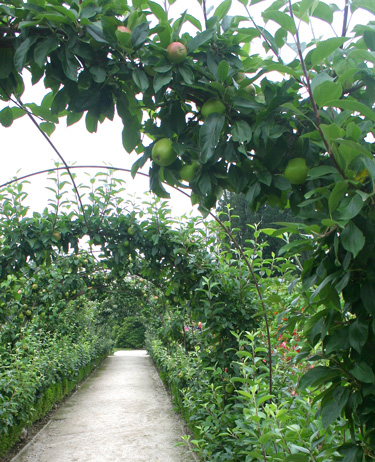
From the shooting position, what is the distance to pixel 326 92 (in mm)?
935

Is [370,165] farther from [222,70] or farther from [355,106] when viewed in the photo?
[222,70]

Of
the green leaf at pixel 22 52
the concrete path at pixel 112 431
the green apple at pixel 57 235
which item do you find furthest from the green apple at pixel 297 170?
the green apple at pixel 57 235

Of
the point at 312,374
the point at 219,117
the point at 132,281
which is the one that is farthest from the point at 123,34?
the point at 132,281

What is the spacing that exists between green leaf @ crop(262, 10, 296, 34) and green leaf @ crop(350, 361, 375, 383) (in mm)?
856

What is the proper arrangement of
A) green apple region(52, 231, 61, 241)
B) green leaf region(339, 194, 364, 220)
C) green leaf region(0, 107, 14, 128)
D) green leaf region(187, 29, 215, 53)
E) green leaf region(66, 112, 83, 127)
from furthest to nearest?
1. green apple region(52, 231, 61, 241)
2. green leaf region(0, 107, 14, 128)
3. green leaf region(66, 112, 83, 127)
4. green leaf region(187, 29, 215, 53)
5. green leaf region(339, 194, 364, 220)

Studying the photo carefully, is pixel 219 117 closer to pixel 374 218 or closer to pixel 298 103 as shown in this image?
pixel 298 103

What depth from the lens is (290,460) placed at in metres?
1.13

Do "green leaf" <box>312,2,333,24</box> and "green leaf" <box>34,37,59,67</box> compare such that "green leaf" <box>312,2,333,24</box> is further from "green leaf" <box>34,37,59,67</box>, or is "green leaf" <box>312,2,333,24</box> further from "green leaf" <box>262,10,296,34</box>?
"green leaf" <box>34,37,59,67</box>

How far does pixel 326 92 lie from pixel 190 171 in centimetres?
49

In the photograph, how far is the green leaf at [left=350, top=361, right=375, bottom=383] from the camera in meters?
0.96

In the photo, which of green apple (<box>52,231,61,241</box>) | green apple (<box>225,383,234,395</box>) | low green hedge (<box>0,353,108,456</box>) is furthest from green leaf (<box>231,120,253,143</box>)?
low green hedge (<box>0,353,108,456</box>)

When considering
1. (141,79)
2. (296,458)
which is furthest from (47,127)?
(296,458)

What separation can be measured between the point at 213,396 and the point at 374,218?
253 centimetres

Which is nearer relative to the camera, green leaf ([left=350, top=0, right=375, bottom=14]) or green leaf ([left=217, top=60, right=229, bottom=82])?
green leaf ([left=350, top=0, right=375, bottom=14])
